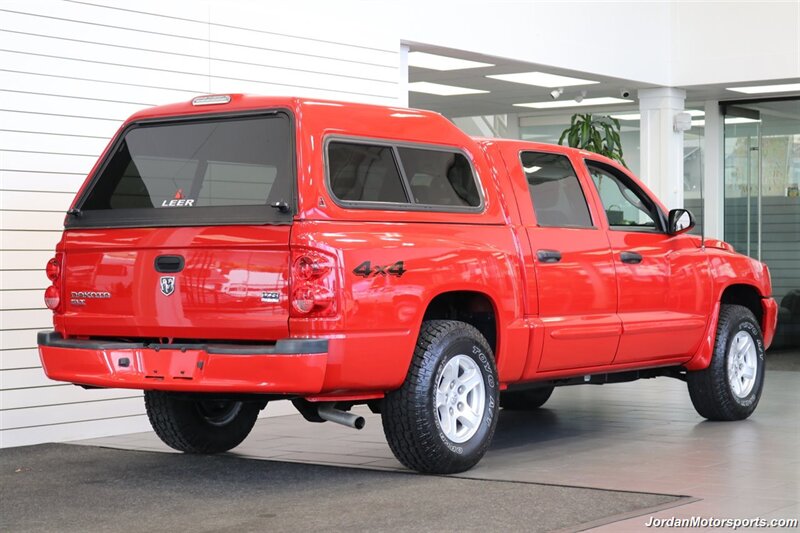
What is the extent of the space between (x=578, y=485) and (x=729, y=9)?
9688mm

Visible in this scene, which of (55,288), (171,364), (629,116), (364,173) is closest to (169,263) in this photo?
(171,364)

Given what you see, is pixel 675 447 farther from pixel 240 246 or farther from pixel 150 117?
pixel 150 117

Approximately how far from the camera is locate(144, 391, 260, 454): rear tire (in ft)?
25.2

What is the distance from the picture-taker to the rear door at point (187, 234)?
6273mm

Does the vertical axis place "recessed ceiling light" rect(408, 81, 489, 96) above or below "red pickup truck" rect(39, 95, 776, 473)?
above

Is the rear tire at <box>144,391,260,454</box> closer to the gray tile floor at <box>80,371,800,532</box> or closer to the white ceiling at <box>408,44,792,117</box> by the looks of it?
the gray tile floor at <box>80,371,800,532</box>

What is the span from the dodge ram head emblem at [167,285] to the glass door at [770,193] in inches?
446

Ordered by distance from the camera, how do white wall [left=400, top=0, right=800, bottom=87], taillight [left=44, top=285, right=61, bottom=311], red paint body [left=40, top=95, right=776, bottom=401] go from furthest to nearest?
white wall [left=400, top=0, right=800, bottom=87]
taillight [left=44, top=285, right=61, bottom=311]
red paint body [left=40, top=95, right=776, bottom=401]

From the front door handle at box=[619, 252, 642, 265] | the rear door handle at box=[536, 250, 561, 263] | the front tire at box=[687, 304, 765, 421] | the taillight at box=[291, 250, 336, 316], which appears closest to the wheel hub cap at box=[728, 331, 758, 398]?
the front tire at box=[687, 304, 765, 421]

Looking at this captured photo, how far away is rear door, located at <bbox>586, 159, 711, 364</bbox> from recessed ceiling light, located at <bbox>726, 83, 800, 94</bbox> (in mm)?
7020

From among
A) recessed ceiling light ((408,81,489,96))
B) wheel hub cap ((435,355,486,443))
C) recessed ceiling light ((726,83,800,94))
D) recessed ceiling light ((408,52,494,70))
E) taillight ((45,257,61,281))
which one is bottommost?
wheel hub cap ((435,355,486,443))

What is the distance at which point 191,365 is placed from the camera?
6.37 m

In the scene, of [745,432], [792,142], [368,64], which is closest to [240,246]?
[745,432]

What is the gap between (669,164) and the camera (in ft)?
51.2
